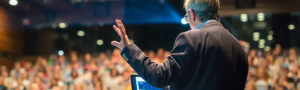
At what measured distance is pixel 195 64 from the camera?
3.51ft

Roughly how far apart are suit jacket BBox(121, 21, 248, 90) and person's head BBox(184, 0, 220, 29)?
6 centimetres

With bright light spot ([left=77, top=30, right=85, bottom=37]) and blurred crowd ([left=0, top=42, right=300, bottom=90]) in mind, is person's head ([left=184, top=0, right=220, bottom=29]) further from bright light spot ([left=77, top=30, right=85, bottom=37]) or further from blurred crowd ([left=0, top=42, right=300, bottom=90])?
bright light spot ([left=77, top=30, right=85, bottom=37])

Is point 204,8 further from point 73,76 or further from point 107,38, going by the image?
point 107,38

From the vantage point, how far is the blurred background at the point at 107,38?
568cm

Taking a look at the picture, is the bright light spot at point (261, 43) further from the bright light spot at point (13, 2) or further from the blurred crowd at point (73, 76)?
the bright light spot at point (13, 2)

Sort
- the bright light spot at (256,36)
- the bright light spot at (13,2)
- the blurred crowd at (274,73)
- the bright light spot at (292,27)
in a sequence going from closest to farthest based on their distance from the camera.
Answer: the blurred crowd at (274,73) < the bright light spot at (292,27) < the bright light spot at (256,36) < the bright light spot at (13,2)

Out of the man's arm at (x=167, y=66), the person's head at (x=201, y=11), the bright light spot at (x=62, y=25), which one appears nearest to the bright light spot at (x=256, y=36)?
the bright light spot at (x=62, y=25)

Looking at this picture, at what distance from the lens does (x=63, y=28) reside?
9625 mm

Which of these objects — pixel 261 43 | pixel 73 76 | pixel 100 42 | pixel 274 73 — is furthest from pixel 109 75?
pixel 261 43

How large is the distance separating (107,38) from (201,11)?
23.6 ft

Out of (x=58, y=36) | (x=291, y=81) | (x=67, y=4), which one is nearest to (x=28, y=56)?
(x=58, y=36)

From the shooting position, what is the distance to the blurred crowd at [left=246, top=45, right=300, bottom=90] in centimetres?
525

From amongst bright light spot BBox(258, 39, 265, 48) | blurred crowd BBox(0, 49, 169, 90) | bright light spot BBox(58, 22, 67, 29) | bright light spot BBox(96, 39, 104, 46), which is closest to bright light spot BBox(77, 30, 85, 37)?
bright light spot BBox(58, 22, 67, 29)

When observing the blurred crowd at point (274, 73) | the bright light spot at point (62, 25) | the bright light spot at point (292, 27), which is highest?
the bright light spot at point (62, 25)
